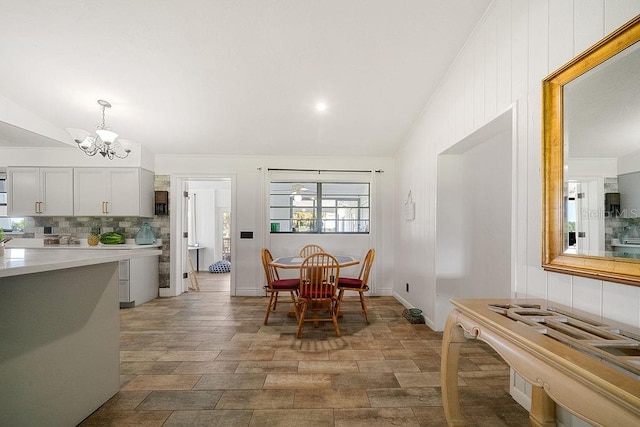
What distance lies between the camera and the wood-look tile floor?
5.26ft

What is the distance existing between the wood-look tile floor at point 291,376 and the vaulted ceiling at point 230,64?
2639mm

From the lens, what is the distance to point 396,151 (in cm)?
436

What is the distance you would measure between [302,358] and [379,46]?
2872 mm

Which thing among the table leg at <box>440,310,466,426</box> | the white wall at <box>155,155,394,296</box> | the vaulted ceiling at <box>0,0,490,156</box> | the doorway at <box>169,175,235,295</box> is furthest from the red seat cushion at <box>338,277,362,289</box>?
the doorway at <box>169,175,235,295</box>

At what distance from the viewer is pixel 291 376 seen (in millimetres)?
2008

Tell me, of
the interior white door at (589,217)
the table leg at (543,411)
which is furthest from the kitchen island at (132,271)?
the interior white door at (589,217)

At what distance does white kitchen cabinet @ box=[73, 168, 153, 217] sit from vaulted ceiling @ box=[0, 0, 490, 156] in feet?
2.20

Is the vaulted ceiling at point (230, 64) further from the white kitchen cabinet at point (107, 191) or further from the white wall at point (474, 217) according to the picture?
the white wall at point (474, 217)

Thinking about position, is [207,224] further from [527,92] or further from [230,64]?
[527,92]

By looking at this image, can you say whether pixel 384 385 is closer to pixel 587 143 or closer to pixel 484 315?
pixel 484 315

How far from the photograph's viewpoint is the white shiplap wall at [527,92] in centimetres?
118

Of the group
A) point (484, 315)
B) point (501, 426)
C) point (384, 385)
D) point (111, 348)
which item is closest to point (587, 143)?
point (484, 315)

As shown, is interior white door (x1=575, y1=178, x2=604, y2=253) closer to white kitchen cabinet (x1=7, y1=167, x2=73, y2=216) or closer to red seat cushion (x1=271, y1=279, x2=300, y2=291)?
red seat cushion (x1=271, y1=279, x2=300, y2=291)

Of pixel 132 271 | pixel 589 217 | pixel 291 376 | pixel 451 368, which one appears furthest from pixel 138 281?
pixel 589 217
